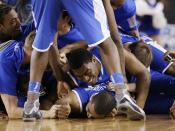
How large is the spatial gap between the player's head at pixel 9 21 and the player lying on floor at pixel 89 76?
0.51 m

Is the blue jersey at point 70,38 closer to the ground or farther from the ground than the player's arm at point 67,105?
farther from the ground

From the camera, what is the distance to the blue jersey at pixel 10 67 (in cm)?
338

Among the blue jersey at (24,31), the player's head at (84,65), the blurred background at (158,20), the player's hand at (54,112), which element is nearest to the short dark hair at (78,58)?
the player's head at (84,65)

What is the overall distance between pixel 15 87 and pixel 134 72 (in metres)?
0.81

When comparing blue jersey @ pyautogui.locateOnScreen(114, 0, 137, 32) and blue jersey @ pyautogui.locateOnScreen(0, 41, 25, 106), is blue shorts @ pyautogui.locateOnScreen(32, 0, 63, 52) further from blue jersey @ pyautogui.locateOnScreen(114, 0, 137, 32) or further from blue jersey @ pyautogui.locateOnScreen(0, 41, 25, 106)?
blue jersey @ pyautogui.locateOnScreen(114, 0, 137, 32)

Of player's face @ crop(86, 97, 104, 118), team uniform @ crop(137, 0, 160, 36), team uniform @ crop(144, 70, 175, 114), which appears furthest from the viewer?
team uniform @ crop(137, 0, 160, 36)

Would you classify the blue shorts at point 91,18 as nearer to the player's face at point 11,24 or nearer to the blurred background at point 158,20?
the player's face at point 11,24

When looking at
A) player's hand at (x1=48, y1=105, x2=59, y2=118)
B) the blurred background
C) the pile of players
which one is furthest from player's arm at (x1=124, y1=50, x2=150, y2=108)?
the blurred background

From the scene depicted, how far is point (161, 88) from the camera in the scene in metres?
3.61

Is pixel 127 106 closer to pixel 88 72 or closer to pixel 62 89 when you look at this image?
pixel 88 72

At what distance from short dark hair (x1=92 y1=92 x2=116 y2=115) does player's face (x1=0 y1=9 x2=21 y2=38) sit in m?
0.86

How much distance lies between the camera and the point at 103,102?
308 cm

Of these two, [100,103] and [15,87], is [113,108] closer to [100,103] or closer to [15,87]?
[100,103]

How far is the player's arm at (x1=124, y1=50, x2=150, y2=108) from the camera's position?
133 inches
